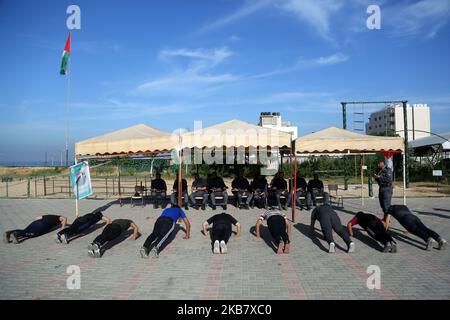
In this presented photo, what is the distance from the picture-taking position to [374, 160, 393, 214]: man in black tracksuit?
794cm

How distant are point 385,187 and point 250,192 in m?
4.55

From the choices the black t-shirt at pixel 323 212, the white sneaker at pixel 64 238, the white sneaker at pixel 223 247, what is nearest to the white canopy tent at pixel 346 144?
the black t-shirt at pixel 323 212

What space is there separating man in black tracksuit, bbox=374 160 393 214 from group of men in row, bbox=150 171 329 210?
8.93 ft

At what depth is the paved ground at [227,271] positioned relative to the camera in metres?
4.36

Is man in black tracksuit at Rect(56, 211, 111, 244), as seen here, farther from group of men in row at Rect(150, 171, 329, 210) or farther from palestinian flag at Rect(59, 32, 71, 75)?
palestinian flag at Rect(59, 32, 71, 75)

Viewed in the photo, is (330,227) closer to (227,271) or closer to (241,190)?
(227,271)

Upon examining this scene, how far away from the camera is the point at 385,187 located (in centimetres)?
801

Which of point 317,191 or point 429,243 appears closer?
point 429,243

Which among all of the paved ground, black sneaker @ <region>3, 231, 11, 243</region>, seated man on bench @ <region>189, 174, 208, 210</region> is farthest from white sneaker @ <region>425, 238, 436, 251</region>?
black sneaker @ <region>3, 231, 11, 243</region>

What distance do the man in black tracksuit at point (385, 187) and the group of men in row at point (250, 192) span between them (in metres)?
2.72

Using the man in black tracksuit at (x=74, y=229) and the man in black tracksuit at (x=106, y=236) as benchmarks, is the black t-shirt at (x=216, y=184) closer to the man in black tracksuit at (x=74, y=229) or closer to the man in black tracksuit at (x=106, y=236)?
the man in black tracksuit at (x=106, y=236)

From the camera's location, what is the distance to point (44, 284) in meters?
4.75

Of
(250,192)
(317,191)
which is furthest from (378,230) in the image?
(250,192)

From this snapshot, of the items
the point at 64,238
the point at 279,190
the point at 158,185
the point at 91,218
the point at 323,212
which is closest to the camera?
the point at 323,212
